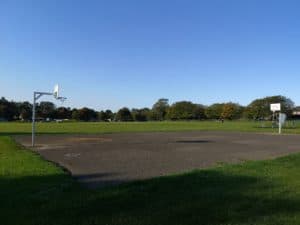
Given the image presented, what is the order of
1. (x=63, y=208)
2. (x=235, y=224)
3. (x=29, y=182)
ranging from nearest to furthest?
1. (x=235, y=224)
2. (x=63, y=208)
3. (x=29, y=182)

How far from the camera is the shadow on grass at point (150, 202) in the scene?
658cm

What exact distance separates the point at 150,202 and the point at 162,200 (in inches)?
10.4

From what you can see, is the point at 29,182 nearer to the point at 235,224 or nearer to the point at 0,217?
the point at 0,217

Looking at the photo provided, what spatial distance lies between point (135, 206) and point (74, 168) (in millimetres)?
6390

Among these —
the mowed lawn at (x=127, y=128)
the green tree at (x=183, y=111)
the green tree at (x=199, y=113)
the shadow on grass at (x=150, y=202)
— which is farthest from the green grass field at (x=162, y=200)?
the green tree at (x=199, y=113)

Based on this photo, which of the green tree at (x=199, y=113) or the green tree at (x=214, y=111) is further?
the green tree at (x=199, y=113)

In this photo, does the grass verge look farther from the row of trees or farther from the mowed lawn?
the row of trees

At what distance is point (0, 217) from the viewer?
6.75 metres

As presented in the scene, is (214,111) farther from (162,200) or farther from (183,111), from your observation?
(162,200)

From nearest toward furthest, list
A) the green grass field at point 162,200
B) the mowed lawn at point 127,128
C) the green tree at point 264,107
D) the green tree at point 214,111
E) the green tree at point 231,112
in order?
1. the green grass field at point 162,200
2. the mowed lawn at point 127,128
3. the green tree at point 264,107
4. the green tree at point 231,112
5. the green tree at point 214,111

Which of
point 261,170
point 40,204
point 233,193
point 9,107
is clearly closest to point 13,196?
point 40,204

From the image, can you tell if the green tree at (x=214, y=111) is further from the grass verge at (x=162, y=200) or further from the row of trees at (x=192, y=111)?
the grass verge at (x=162, y=200)

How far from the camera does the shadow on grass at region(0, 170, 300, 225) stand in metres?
6.58

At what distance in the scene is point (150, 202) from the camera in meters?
7.79
